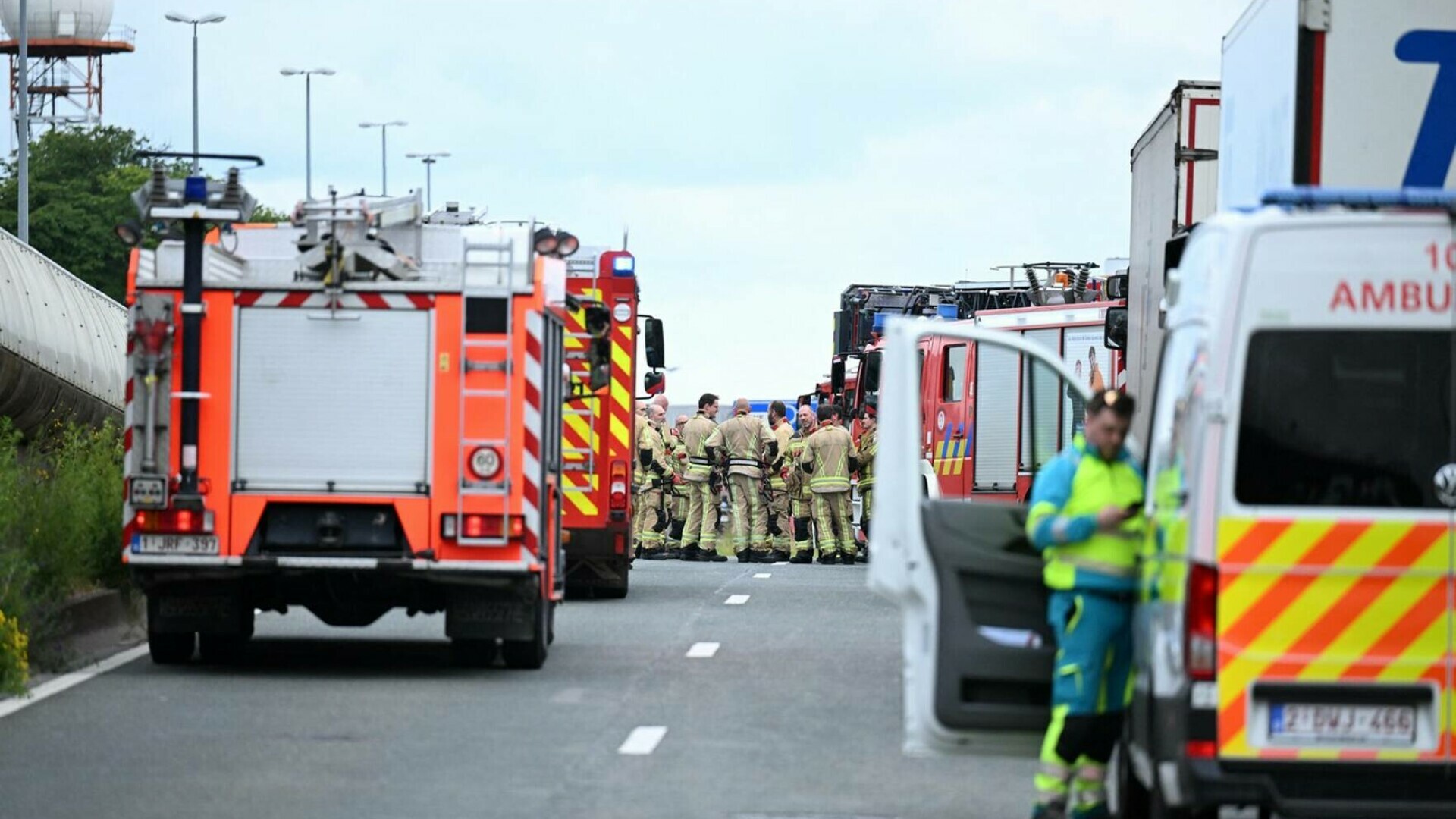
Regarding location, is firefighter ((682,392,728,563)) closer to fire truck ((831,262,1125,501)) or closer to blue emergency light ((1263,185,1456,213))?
fire truck ((831,262,1125,501))

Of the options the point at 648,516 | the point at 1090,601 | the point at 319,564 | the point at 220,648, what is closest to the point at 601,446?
the point at 220,648

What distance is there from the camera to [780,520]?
3362cm

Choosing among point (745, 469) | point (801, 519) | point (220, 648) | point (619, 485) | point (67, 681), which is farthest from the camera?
point (801, 519)

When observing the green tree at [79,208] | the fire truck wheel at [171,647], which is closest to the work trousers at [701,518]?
the fire truck wheel at [171,647]

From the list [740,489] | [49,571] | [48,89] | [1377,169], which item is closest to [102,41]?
[48,89]

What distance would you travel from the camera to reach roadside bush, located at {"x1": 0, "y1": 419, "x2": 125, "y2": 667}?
15.2 meters

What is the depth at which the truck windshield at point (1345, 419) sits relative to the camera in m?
7.95

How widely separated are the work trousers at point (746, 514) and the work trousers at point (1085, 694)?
2295 centimetres

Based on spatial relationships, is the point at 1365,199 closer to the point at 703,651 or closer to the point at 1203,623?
the point at 1203,623

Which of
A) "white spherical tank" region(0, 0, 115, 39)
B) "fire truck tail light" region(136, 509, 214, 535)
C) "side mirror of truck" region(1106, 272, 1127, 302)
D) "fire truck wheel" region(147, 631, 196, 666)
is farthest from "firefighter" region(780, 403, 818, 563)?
"white spherical tank" region(0, 0, 115, 39)

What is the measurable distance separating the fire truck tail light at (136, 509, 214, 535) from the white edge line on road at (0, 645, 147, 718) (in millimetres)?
904

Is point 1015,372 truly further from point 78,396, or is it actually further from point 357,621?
point 357,621

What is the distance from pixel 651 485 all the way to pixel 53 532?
16024mm

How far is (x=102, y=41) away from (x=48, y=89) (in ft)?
15.0
